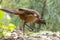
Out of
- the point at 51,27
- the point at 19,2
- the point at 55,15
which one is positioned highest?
the point at 19,2

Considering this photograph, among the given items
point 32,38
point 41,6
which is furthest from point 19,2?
point 32,38

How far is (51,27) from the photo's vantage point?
19.2 feet

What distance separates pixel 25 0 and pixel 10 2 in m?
0.41

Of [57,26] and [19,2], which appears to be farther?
[57,26]

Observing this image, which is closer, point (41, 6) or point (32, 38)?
point (32, 38)

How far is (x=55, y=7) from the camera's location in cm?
510

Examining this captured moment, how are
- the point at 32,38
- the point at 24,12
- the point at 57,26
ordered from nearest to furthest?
the point at 24,12 → the point at 32,38 → the point at 57,26

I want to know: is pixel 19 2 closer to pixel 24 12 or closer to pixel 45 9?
pixel 45 9

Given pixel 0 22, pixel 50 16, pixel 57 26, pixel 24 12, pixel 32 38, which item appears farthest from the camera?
pixel 57 26

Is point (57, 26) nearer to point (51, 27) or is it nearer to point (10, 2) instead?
point (51, 27)

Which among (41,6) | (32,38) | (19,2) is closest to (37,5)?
(41,6)

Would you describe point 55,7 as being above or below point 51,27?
above

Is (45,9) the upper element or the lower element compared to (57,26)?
upper

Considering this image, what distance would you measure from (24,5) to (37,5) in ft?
1.34
